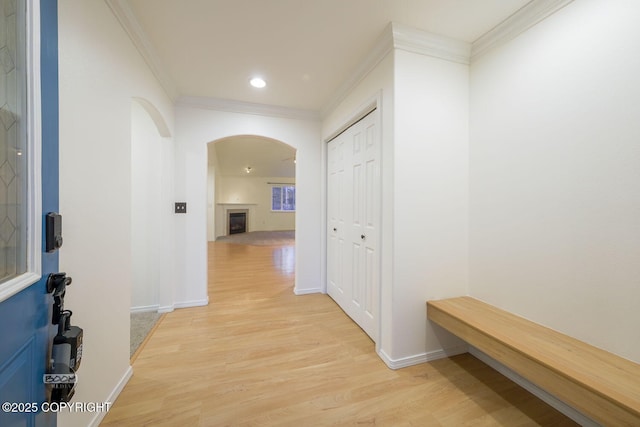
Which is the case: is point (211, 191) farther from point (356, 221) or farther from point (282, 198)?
point (356, 221)

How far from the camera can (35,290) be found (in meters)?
0.87

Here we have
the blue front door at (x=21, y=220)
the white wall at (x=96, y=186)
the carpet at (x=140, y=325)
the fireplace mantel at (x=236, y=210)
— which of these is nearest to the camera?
the blue front door at (x=21, y=220)

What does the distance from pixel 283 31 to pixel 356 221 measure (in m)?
1.75

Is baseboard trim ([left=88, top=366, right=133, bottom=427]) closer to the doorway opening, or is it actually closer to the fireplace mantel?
the doorway opening

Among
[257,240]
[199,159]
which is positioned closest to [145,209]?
[199,159]

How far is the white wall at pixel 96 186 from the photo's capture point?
3.49 feet

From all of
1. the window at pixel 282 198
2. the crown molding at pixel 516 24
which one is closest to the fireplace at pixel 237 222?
the window at pixel 282 198

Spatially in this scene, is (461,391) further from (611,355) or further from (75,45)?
(75,45)

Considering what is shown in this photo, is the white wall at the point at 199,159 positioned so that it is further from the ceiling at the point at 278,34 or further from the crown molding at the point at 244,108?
the ceiling at the point at 278,34

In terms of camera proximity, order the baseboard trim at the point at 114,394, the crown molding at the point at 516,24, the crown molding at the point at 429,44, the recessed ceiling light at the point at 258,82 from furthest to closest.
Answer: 1. the recessed ceiling light at the point at 258,82
2. the crown molding at the point at 429,44
3. the crown molding at the point at 516,24
4. the baseboard trim at the point at 114,394

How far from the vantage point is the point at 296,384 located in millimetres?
1568

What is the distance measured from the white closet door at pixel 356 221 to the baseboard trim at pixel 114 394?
1862 millimetres

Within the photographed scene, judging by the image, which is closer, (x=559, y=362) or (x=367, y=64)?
(x=559, y=362)

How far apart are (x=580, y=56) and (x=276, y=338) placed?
2941 mm
